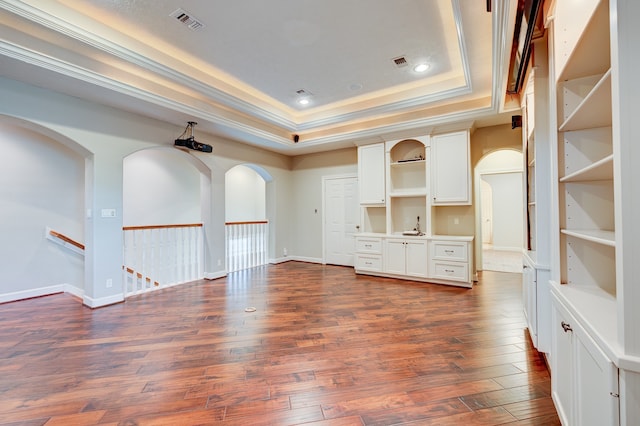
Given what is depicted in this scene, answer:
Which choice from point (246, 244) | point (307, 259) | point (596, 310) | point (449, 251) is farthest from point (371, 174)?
point (596, 310)

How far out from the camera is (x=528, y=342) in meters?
2.71

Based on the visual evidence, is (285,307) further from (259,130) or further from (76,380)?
(259,130)

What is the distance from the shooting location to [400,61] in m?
3.65

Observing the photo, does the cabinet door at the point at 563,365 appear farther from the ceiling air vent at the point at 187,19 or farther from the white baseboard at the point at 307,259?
the white baseboard at the point at 307,259

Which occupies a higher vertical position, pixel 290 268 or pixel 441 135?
pixel 441 135

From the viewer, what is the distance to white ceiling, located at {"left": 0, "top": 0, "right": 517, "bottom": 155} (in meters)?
2.65

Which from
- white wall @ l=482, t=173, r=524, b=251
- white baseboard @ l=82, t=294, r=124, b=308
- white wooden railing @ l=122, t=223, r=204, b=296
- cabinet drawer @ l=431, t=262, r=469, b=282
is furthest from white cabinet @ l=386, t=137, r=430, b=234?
white baseboard @ l=82, t=294, r=124, b=308

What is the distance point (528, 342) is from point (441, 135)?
11.2 ft

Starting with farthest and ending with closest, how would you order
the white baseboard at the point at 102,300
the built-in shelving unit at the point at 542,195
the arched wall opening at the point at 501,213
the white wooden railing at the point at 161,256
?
the arched wall opening at the point at 501,213 → the white wooden railing at the point at 161,256 → the white baseboard at the point at 102,300 → the built-in shelving unit at the point at 542,195

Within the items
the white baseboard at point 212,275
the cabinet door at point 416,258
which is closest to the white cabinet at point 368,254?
the cabinet door at point 416,258

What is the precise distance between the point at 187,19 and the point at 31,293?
4.65 meters

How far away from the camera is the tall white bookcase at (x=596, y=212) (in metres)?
0.98

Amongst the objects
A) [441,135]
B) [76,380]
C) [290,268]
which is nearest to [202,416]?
[76,380]

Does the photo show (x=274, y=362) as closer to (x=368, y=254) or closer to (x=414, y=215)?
(x=368, y=254)
